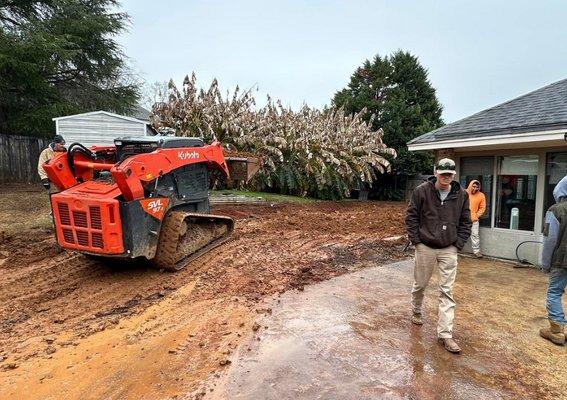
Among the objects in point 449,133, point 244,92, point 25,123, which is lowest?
point 449,133

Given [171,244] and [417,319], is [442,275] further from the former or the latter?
[171,244]

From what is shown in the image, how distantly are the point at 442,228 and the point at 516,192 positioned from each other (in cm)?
430

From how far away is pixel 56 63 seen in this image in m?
15.7

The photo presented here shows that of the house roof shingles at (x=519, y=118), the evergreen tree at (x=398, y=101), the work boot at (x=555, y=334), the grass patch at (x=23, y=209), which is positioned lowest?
the work boot at (x=555, y=334)

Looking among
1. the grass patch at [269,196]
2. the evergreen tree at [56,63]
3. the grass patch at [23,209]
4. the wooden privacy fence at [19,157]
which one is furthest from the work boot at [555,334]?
the wooden privacy fence at [19,157]

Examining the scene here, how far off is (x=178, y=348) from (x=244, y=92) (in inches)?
518

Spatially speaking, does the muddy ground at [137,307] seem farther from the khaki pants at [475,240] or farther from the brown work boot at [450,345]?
the brown work boot at [450,345]

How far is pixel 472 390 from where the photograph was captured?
305cm

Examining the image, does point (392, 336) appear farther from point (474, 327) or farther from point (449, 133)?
point (449, 133)

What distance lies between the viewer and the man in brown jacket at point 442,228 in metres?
3.82

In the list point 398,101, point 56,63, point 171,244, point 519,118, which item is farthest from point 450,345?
point 398,101

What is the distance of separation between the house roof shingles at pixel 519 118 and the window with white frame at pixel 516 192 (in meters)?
0.71

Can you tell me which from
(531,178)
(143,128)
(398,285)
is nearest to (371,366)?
(398,285)

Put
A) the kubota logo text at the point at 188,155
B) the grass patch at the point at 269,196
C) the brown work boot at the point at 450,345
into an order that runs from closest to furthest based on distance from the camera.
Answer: the brown work boot at the point at 450,345, the kubota logo text at the point at 188,155, the grass patch at the point at 269,196
